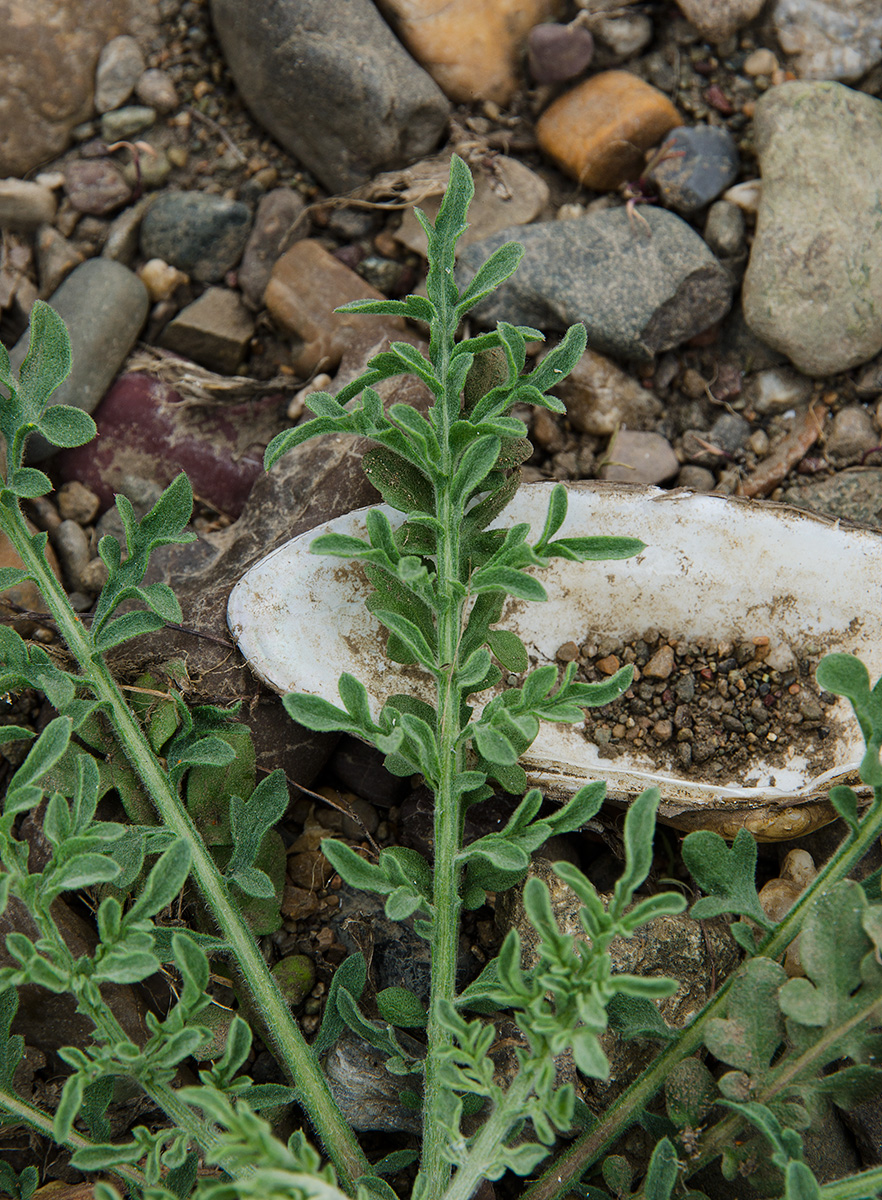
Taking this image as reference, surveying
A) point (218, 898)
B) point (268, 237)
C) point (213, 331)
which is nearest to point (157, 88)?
point (268, 237)

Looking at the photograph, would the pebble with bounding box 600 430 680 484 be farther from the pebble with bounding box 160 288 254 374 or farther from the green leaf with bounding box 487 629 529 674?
the pebble with bounding box 160 288 254 374

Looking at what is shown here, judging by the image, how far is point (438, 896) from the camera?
1744 mm

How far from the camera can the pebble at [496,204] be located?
115 inches

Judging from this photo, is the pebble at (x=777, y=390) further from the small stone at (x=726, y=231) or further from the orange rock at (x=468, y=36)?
the orange rock at (x=468, y=36)

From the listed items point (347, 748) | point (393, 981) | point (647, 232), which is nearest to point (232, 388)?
point (347, 748)

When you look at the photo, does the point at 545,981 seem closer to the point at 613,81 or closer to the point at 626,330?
the point at 626,330

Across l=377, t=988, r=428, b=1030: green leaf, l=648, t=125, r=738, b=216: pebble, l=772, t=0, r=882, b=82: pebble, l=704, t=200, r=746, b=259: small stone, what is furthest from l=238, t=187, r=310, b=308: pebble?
l=377, t=988, r=428, b=1030: green leaf

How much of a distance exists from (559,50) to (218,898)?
2.75 metres

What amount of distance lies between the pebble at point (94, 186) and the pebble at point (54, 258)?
0.42ft

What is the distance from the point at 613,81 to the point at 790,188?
27.9 inches

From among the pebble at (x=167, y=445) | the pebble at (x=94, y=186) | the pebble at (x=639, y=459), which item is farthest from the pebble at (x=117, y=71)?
the pebble at (x=639, y=459)

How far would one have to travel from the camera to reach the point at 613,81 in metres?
2.98

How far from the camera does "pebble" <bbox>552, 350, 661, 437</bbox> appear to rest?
2.83 meters

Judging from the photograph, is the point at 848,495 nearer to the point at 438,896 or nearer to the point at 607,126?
the point at 607,126
